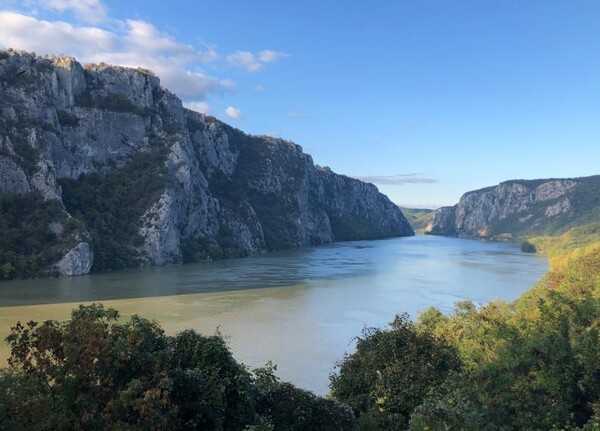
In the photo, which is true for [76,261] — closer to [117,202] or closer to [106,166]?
[117,202]

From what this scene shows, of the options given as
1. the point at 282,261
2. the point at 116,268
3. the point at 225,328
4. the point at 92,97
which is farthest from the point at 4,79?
the point at 225,328

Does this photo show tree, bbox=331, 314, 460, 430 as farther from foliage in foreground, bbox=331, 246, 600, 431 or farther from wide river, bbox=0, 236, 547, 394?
wide river, bbox=0, 236, 547, 394

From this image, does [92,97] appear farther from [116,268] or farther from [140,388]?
[140,388]

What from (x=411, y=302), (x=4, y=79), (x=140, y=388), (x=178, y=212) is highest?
(x=4, y=79)

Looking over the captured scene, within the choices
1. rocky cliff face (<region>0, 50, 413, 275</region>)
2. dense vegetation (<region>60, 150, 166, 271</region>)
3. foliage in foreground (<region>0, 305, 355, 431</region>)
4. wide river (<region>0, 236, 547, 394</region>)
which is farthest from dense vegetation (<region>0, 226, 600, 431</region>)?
dense vegetation (<region>60, 150, 166, 271</region>)

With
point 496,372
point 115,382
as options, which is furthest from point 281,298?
point 115,382

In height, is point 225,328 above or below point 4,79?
below

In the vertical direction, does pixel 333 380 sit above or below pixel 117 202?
below

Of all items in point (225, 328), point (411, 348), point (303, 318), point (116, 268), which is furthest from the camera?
point (116, 268)
